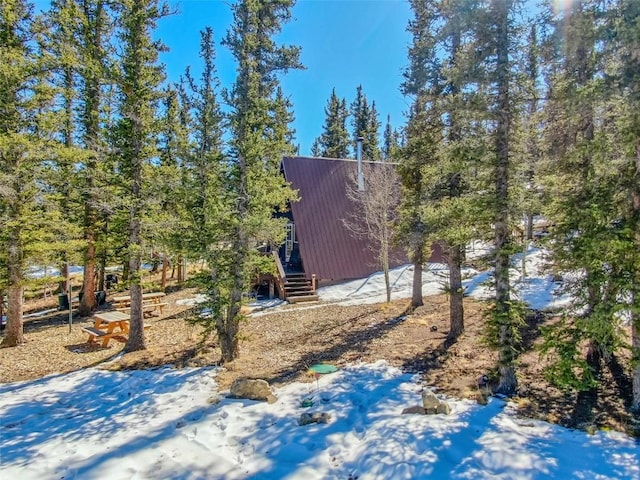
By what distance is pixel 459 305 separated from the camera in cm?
877

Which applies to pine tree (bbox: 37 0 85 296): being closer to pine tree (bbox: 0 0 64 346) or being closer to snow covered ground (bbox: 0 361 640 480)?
pine tree (bbox: 0 0 64 346)

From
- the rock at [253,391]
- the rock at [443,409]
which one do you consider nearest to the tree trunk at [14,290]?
the rock at [253,391]

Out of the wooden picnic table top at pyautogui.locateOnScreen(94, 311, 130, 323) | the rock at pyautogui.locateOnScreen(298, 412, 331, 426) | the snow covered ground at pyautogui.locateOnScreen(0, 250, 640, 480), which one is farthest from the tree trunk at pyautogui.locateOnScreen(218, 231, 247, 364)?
the wooden picnic table top at pyautogui.locateOnScreen(94, 311, 130, 323)

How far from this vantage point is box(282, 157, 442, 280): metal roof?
639 inches

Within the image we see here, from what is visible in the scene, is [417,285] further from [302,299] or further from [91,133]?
[91,133]

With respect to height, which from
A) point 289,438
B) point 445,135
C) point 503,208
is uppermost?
point 445,135

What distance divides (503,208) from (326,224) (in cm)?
1116

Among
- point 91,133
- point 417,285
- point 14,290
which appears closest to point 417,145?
point 417,285

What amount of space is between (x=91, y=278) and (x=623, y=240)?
16354mm

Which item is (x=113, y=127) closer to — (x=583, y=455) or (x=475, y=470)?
(x=475, y=470)

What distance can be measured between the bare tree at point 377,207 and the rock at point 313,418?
7.35m

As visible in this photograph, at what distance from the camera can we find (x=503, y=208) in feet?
19.6

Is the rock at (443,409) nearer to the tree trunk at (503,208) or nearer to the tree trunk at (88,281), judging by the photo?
the tree trunk at (503,208)

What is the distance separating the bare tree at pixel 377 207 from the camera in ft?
42.8
